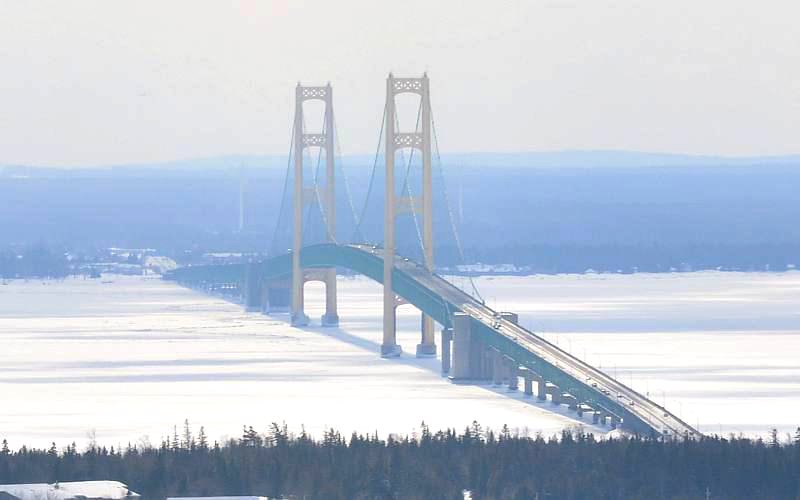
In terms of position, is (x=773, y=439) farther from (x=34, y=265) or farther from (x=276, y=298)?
(x=34, y=265)

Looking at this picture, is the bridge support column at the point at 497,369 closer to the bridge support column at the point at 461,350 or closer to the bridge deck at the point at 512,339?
the bridge deck at the point at 512,339

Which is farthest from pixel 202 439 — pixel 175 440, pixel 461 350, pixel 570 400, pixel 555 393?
pixel 461 350

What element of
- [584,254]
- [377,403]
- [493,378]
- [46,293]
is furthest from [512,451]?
[584,254]

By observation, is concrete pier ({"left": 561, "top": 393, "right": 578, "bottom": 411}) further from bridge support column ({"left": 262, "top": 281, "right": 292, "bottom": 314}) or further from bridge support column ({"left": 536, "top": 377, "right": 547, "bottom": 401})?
bridge support column ({"left": 262, "top": 281, "right": 292, "bottom": 314})

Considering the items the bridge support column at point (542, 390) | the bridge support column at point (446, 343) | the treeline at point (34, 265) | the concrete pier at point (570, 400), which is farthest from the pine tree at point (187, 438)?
the treeline at point (34, 265)

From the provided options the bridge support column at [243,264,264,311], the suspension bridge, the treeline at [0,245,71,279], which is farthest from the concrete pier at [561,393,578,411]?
the treeline at [0,245,71,279]
